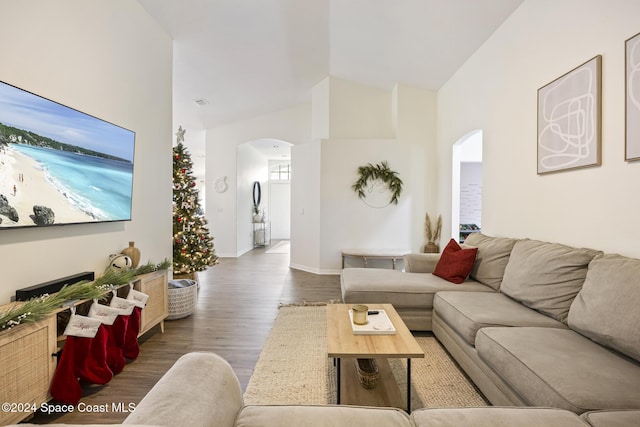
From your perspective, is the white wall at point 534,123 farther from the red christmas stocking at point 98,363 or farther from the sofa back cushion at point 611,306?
the red christmas stocking at point 98,363

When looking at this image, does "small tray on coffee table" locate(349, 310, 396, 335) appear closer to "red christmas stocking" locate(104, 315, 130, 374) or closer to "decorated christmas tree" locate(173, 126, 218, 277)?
"red christmas stocking" locate(104, 315, 130, 374)

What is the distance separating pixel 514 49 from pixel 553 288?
2.41 m

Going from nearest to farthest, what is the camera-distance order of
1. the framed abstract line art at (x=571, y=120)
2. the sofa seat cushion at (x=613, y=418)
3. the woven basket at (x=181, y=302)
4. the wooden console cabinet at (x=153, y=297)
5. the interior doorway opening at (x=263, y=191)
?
1. the sofa seat cushion at (x=613, y=418)
2. the framed abstract line art at (x=571, y=120)
3. the wooden console cabinet at (x=153, y=297)
4. the woven basket at (x=181, y=302)
5. the interior doorway opening at (x=263, y=191)

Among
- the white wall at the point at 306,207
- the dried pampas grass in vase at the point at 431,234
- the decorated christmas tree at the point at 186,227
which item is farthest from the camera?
the white wall at the point at 306,207

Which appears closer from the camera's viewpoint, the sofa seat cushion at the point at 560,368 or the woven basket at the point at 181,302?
the sofa seat cushion at the point at 560,368

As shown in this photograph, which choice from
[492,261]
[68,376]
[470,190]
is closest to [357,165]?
[470,190]

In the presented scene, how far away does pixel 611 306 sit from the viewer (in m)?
1.64

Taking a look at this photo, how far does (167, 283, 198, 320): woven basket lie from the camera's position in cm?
338

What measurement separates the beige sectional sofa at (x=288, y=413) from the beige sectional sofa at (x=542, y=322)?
0.84 feet

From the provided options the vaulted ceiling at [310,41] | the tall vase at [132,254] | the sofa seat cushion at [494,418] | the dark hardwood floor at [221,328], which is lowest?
the dark hardwood floor at [221,328]

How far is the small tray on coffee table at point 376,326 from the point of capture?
1.94 m

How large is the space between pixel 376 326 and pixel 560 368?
94cm

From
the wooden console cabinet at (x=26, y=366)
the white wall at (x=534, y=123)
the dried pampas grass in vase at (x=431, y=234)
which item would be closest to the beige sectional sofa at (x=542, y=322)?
the white wall at (x=534, y=123)

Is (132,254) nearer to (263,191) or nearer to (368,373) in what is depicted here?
(368,373)
